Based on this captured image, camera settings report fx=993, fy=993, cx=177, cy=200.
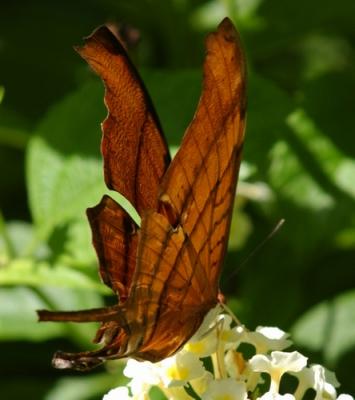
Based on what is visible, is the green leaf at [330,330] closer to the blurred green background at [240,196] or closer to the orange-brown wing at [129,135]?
the blurred green background at [240,196]

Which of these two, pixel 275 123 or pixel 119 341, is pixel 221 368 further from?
pixel 275 123

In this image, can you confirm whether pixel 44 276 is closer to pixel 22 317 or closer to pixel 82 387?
pixel 22 317

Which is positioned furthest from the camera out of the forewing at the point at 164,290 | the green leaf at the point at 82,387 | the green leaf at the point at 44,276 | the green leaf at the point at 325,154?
the green leaf at the point at 82,387

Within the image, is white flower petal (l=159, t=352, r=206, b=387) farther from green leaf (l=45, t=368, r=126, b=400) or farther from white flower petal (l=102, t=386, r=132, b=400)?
green leaf (l=45, t=368, r=126, b=400)

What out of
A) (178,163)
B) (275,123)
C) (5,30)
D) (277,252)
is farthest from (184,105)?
(5,30)

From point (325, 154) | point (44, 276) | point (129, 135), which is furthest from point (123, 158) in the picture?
point (325, 154)

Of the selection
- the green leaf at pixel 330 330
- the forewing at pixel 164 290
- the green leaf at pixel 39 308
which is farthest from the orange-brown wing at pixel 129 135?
the green leaf at pixel 330 330
